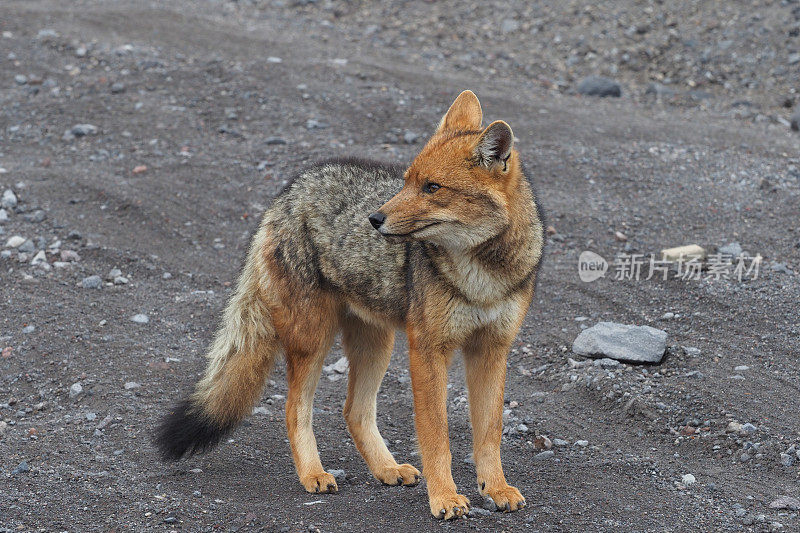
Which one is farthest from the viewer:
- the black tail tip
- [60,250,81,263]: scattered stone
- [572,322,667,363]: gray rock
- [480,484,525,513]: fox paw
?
[60,250,81,263]: scattered stone

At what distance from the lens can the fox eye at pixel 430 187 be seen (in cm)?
492

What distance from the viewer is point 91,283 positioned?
8.73 meters

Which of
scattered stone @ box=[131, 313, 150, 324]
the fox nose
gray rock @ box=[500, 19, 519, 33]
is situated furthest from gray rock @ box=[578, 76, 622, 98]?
the fox nose

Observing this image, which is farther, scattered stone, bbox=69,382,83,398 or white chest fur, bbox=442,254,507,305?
scattered stone, bbox=69,382,83,398

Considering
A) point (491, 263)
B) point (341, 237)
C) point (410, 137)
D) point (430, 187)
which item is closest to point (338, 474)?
point (341, 237)

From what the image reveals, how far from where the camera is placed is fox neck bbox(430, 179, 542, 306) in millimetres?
5094

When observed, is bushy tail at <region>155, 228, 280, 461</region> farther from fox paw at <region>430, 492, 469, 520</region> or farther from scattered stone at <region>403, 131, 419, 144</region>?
scattered stone at <region>403, 131, 419, 144</region>

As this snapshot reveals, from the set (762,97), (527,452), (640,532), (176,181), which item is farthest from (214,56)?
(640,532)

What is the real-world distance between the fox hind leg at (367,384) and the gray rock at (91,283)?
141 inches

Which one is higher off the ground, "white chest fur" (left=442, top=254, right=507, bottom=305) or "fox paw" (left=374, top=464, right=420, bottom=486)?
"white chest fur" (left=442, top=254, right=507, bottom=305)

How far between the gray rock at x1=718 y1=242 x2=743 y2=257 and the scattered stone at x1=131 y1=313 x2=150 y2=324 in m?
5.78

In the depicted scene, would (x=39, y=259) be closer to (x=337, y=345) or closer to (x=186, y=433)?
(x=337, y=345)

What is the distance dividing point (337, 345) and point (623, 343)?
8.64ft

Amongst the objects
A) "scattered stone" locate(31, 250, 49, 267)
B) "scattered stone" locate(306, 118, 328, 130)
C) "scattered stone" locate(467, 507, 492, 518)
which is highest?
"scattered stone" locate(306, 118, 328, 130)
